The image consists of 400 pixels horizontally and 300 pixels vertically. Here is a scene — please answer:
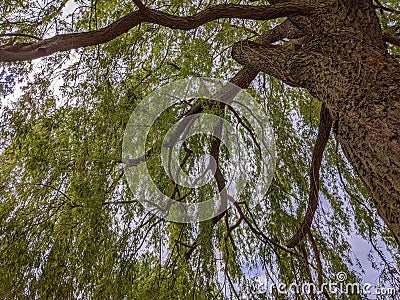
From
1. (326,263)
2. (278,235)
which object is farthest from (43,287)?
(326,263)

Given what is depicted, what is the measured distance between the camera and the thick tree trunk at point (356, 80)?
3.61 feet

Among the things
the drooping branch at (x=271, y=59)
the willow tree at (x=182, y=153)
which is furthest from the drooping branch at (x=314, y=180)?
the drooping branch at (x=271, y=59)

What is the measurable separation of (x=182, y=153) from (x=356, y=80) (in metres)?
1.26

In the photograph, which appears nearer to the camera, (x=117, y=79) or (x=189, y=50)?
(x=189, y=50)

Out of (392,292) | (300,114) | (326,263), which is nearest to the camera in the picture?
(392,292)

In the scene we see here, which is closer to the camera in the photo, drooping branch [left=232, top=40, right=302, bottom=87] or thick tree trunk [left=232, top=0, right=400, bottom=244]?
thick tree trunk [left=232, top=0, right=400, bottom=244]

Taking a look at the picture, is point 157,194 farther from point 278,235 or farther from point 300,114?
point 300,114

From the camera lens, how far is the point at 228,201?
Answer: 7.17 ft

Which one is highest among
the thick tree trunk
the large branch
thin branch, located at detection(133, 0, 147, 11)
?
thin branch, located at detection(133, 0, 147, 11)

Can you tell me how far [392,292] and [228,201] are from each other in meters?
0.96

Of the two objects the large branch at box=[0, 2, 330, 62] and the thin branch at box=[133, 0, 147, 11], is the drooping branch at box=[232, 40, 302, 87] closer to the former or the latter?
the large branch at box=[0, 2, 330, 62]

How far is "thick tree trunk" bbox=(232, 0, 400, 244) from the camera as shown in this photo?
3.61 feet

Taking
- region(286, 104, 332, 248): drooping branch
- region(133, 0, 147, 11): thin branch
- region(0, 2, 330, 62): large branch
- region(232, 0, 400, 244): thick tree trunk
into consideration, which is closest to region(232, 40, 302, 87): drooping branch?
region(232, 0, 400, 244): thick tree trunk

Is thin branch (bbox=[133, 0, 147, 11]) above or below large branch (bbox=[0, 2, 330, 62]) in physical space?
above
